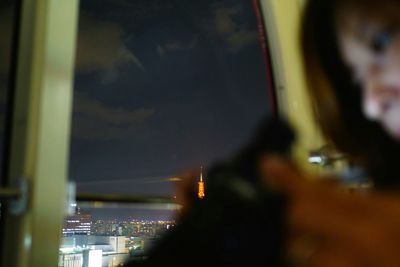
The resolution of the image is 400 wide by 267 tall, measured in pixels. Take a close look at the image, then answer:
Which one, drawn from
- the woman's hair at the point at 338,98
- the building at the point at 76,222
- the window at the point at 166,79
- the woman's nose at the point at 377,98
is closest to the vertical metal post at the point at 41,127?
the building at the point at 76,222

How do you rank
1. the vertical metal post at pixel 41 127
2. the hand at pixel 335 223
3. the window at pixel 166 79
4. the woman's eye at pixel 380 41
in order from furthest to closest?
the window at pixel 166 79
the vertical metal post at pixel 41 127
the woman's eye at pixel 380 41
the hand at pixel 335 223

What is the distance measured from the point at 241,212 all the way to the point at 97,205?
1166mm

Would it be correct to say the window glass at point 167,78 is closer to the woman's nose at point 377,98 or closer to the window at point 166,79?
the window at point 166,79

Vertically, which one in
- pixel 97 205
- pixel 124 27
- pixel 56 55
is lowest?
pixel 97 205

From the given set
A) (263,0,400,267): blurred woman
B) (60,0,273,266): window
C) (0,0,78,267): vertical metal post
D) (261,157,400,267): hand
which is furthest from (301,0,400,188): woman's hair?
(60,0,273,266): window

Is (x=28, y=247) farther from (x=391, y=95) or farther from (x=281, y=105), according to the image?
(x=281, y=105)

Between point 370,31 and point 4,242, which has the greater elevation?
point 370,31

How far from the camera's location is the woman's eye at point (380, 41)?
0.62 metres

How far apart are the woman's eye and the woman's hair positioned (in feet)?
0.11

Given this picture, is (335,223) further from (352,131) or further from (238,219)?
(352,131)

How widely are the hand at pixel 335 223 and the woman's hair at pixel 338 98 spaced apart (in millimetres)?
303

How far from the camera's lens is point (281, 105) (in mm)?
1991

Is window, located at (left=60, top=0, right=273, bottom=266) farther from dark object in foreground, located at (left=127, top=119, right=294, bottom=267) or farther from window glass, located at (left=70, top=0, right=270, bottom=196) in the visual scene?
dark object in foreground, located at (left=127, top=119, right=294, bottom=267)

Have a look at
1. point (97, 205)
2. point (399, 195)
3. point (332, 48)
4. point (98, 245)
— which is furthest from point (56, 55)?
point (399, 195)
